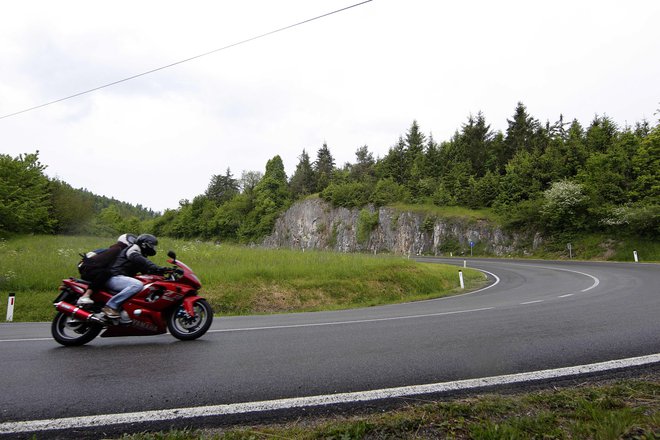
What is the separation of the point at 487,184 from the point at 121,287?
45.9 m

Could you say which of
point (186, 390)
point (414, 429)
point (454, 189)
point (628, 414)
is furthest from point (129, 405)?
point (454, 189)

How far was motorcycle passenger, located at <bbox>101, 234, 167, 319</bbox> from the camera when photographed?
524 centimetres

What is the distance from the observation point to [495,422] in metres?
2.57

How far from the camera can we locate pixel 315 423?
2.72m

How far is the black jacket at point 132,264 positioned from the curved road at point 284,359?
111 cm

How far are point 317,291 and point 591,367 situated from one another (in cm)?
1111

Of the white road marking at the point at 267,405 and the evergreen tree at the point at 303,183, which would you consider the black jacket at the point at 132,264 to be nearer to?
the white road marking at the point at 267,405

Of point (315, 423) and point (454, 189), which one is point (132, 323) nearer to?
point (315, 423)

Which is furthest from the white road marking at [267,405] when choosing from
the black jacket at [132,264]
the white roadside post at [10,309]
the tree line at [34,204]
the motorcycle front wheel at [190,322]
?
the tree line at [34,204]

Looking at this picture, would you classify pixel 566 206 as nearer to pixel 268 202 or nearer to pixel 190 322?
pixel 190 322

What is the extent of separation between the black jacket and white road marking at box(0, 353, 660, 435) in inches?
112

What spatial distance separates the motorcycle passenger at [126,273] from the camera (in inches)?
206

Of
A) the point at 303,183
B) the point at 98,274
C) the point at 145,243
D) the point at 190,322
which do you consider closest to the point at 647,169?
the point at 190,322

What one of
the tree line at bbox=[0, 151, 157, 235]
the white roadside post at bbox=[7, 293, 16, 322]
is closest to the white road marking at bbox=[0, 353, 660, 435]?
the white roadside post at bbox=[7, 293, 16, 322]
